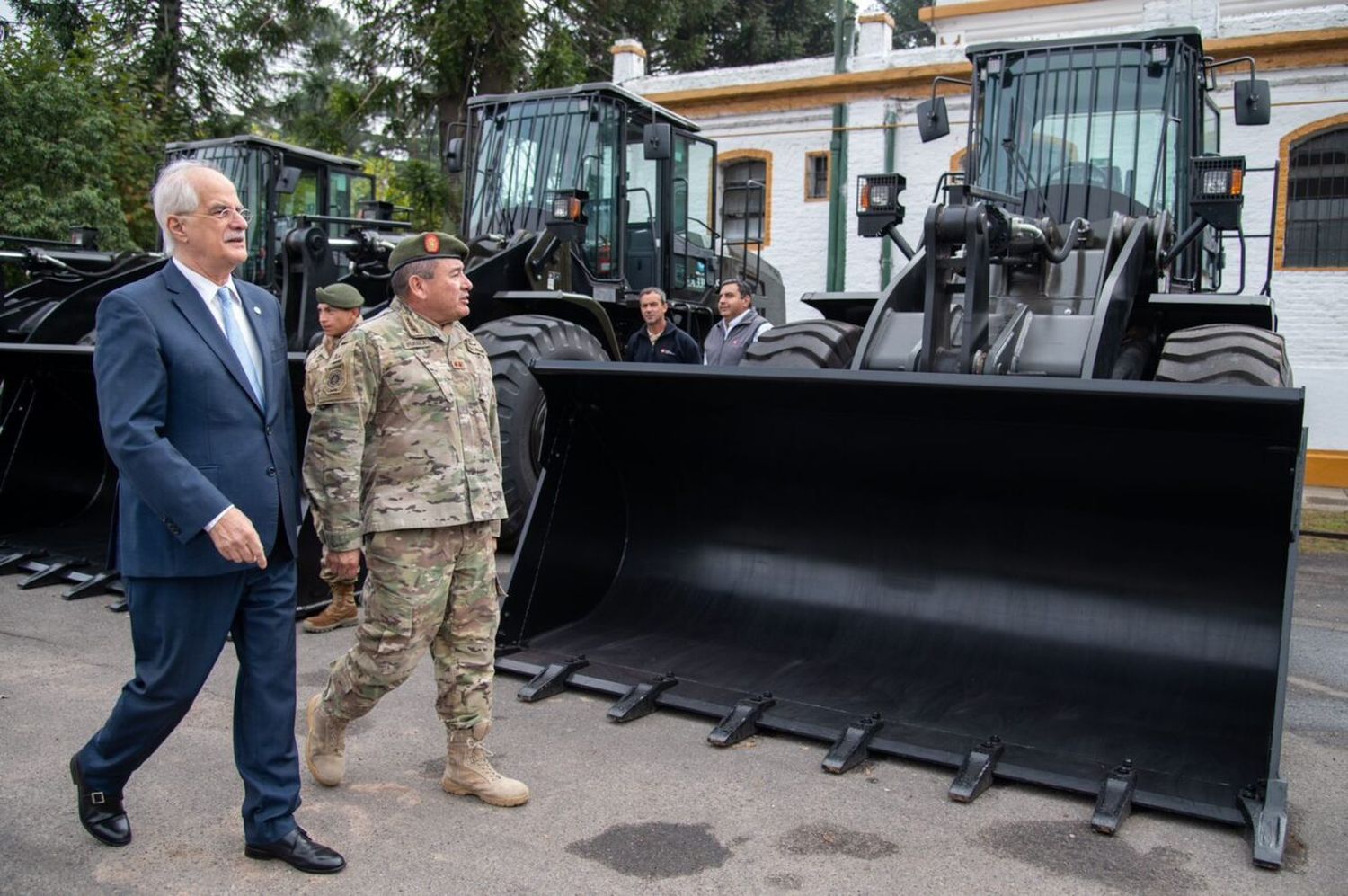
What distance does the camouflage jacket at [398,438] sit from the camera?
141 inches

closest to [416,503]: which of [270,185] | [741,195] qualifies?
[270,185]

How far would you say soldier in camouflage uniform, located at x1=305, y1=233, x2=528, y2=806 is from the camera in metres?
3.62

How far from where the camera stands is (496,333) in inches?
289

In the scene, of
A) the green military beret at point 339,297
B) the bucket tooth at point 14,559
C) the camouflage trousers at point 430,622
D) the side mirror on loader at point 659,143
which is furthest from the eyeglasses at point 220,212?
the side mirror on loader at point 659,143

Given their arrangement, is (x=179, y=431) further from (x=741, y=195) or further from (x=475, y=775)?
(x=741, y=195)

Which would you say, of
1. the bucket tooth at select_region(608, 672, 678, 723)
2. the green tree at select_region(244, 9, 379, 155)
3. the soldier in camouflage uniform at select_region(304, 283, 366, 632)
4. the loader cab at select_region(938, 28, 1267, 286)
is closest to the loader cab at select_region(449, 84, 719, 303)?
the soldier in camouflage uniform at select_region(304, 283, 366, 632)

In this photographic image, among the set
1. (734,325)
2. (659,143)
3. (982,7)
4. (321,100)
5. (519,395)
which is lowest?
(519,395)

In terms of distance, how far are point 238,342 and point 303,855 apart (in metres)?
1.42

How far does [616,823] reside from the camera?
3.68 metres

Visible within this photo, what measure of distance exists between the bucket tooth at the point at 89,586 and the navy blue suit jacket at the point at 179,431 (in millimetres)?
3536

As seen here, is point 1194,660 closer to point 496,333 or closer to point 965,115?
point 496,333

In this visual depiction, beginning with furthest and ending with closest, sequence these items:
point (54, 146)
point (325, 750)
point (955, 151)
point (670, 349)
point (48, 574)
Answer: point (955, 151) → point (54, 146) → point (670, 349) → point (48, 574) → point (325, 750)

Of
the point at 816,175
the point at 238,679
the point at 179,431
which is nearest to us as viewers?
the point at 179,431

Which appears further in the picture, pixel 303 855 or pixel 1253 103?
pixel 1253 103
